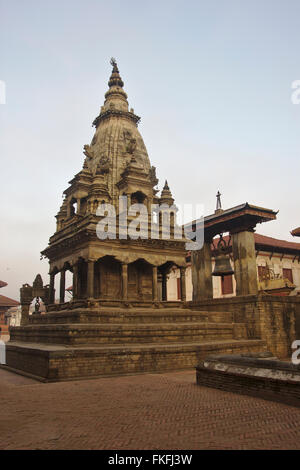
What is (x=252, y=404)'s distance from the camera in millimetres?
7172

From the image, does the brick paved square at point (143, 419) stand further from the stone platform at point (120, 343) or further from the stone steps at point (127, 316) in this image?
the stone steps at point (127, 316)

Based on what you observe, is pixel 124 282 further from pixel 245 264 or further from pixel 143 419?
pixel 143 419

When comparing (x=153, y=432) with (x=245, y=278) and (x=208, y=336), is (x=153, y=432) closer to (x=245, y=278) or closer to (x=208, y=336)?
(x=208, y=336)

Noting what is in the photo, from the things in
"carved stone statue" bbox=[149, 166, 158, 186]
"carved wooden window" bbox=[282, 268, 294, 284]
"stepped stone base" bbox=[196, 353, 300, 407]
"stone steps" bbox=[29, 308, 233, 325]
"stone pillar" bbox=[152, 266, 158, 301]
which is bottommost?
"stepped stone base" bbox=[196, 353, 300, 407]

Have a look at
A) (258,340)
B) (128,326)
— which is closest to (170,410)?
(128,326)

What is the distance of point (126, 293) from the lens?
18953 millimetres

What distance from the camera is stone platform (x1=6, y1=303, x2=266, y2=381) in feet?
37.7

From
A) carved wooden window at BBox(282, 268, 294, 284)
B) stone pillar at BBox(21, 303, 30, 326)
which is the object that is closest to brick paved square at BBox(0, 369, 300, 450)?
stone pillar at BBox(21, 303, 30, 326)

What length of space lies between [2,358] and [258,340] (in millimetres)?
11812

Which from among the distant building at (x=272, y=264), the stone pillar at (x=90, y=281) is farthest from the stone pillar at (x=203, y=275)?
the distant building at (x=272, y=264)

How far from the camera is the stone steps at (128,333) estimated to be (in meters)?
13.4

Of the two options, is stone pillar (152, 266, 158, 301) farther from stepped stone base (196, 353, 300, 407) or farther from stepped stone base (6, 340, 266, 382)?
stepped stone base (196, 353, 300, 407)

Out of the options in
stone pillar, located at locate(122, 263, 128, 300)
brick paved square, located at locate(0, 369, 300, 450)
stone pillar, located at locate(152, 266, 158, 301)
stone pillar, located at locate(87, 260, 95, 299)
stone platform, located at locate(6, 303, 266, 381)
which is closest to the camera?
brick paved square, located at locate(0, 369, 300, 450)

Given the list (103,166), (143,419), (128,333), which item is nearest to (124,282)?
(128,333)
